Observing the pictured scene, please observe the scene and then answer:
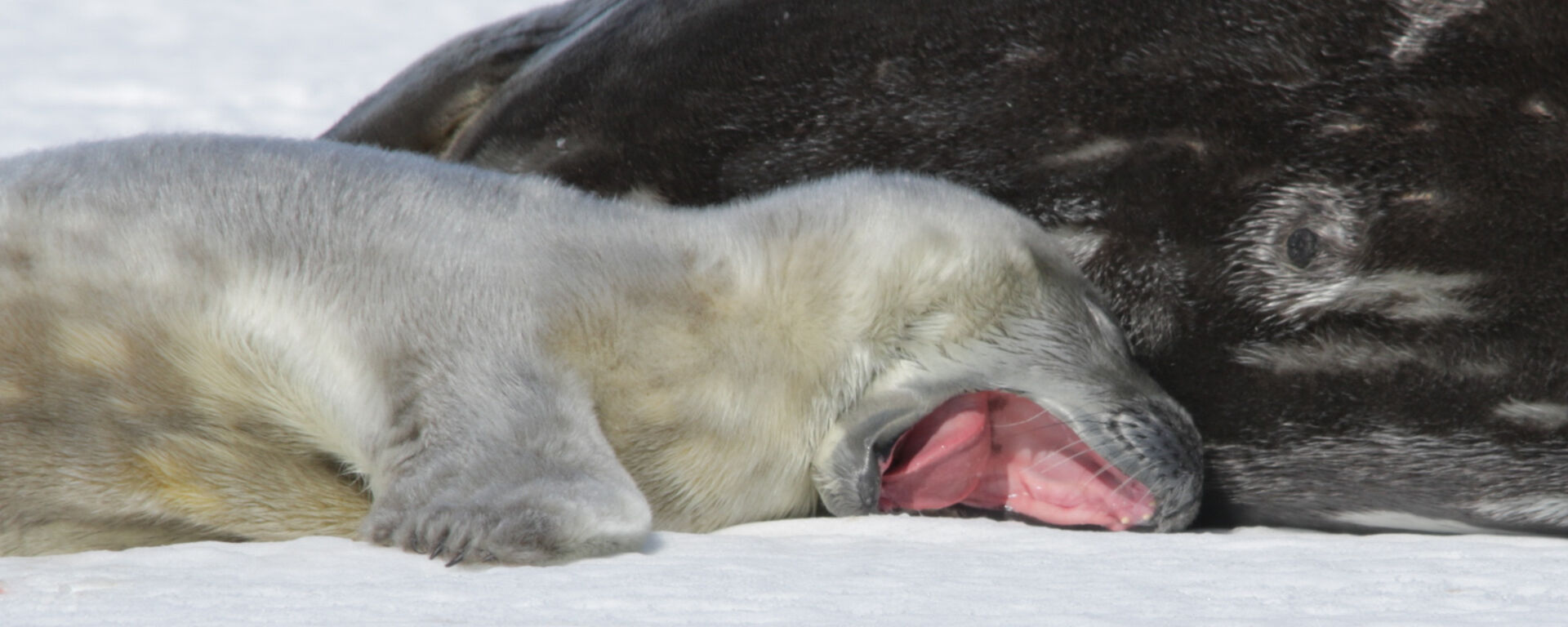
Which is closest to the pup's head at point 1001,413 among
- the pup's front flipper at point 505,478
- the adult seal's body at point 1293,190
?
the adult seal's body at point 1293,190

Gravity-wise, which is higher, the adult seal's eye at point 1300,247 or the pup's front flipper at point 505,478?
the adult seal's eye at point 1300,247

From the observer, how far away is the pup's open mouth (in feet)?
7.51

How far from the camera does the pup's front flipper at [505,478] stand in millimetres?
1772

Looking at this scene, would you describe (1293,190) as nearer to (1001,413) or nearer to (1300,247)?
(1300,247)

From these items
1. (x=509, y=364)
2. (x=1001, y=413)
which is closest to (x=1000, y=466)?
(x=1001, y=413)

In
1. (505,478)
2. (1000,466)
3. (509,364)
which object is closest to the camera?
(505,478)

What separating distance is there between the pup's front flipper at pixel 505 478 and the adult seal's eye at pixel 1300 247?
1.12m

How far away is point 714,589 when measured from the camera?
162 centimetres

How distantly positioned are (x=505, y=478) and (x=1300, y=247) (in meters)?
1.29

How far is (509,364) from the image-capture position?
1.97m

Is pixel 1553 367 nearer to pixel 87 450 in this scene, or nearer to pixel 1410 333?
pixel 1410 333

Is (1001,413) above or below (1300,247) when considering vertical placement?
Result: below

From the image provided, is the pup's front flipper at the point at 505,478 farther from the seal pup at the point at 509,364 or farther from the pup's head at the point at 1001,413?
the pup's head at the point at 1001,413

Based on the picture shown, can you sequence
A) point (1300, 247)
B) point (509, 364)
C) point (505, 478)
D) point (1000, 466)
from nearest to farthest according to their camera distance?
point (505, 478)
point (509, 364)
point (1000, 466)
point (1300, 247)
